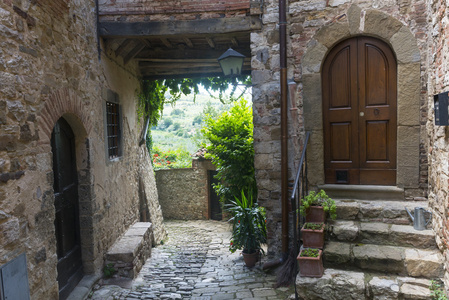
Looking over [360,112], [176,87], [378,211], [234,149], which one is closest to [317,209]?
[378,211]

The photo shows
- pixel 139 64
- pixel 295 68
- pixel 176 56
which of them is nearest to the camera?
pixel 295 68

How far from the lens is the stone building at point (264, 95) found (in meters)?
3.36

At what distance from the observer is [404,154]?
4.39m

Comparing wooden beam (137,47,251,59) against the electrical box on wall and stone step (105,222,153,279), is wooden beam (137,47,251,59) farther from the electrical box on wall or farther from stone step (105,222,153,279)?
the electrical box on wall

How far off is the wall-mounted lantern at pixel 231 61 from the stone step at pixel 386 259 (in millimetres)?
2695

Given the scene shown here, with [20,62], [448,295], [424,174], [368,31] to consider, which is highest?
[368,31]

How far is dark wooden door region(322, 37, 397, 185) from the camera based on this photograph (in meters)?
4.57

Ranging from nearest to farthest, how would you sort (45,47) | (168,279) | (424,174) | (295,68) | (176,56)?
(45,47), (424,174), (295,68), (168,279), (176,56)

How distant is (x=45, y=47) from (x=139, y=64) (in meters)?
3.96

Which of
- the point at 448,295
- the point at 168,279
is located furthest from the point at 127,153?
the point at 448,295

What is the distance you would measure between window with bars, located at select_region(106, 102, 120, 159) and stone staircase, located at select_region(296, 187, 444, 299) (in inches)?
152

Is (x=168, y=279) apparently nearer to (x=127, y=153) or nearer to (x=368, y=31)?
(x=127, y=153)

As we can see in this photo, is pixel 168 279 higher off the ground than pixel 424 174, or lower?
lower

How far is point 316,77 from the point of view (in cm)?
478
